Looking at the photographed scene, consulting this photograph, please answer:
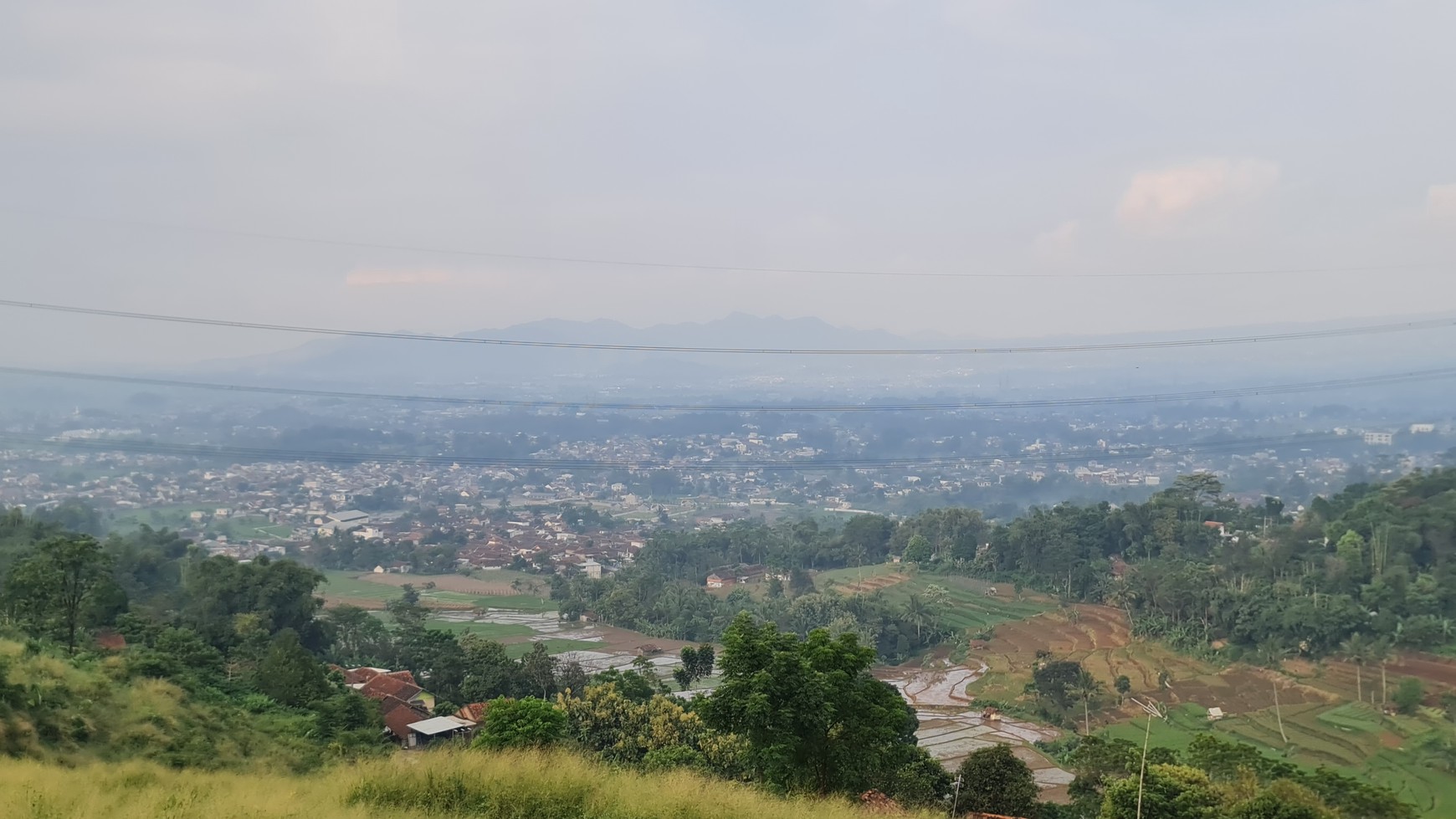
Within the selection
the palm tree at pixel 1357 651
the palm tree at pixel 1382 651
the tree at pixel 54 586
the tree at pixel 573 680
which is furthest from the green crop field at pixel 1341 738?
the tree at pixel 54 586

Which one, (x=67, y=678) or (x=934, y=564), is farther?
(x=934, y=564)

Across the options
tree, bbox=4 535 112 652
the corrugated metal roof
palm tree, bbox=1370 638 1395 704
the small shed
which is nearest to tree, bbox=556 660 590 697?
the corrugated metal roof

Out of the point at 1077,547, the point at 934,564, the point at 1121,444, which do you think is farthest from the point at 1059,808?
the point at 1121,444

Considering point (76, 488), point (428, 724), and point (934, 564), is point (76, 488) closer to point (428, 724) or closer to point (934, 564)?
point (428, 724)

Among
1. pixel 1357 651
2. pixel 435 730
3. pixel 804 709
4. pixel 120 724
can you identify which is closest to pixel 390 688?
pixel 435 730

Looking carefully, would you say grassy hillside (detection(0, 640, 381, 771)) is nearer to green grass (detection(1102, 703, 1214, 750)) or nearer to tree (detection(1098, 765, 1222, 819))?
tree (detection(1098, 765, 1222, 819))

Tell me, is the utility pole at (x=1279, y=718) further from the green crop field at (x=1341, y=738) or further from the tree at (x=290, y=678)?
the tree at (x=290, y=678)

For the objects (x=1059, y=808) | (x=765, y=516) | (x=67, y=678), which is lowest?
(x=765, y=516)
